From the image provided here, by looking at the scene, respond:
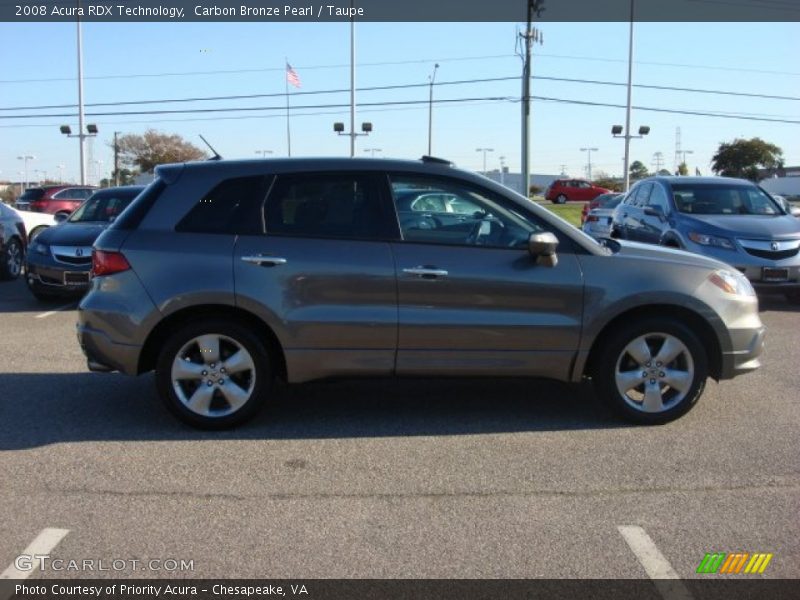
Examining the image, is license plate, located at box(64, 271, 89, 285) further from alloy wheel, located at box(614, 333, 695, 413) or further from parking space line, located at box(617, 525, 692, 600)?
parking space line, located at box(617, 525, 692, 600)

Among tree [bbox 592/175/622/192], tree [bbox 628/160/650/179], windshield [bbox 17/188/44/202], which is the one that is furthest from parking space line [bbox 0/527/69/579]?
tree [bbox 628/160/650/179]

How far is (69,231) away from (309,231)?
6799 mm

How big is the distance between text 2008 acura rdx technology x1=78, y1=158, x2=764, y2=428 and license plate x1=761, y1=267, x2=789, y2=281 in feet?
17.3

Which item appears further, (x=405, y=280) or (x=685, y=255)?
(x=685, y=255)

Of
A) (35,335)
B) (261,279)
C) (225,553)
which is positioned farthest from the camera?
(35,335)

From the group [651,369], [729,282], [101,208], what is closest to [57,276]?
[101,208]

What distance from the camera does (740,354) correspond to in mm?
5465

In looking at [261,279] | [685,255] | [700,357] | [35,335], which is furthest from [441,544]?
[35,335]

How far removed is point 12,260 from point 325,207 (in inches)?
399

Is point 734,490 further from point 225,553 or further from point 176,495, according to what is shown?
point 176,495

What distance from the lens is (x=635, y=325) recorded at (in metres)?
5.32

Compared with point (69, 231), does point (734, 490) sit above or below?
below

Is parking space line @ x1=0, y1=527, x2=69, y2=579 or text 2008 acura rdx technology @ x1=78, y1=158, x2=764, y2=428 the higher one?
text 2008 acura rdx technology @ x1=78, y1=158, x2=764, y2=428

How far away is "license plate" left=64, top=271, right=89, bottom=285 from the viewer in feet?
33.8
